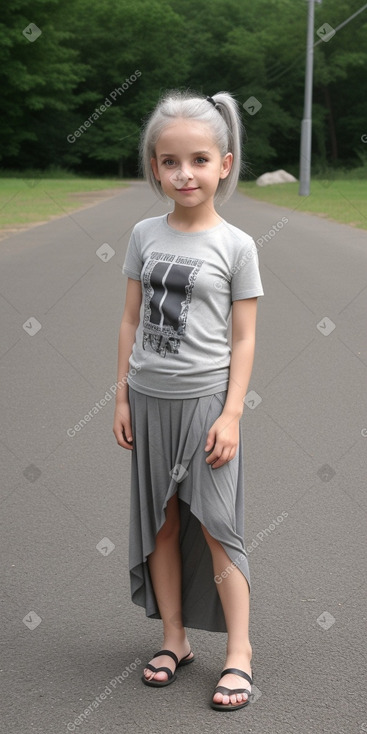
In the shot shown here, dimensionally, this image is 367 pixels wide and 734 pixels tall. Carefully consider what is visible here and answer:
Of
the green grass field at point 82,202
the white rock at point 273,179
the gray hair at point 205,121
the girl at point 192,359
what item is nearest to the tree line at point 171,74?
the white rock at point 273,179

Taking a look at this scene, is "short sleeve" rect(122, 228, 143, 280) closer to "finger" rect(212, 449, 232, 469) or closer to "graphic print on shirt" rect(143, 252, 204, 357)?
"graphic print on shirt" rect(143, 252, 204, 357)

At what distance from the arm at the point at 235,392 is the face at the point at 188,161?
32 cm

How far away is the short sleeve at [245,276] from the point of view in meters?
2.72

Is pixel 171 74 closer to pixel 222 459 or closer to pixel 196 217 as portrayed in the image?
pixel 196 217

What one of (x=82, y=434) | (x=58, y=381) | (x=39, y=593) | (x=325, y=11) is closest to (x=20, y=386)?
(x=58, y=381)

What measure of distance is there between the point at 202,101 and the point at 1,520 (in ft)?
7.57

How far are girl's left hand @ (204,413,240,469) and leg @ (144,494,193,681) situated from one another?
0.24 metres

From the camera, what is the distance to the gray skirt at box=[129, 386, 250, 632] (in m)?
2.77

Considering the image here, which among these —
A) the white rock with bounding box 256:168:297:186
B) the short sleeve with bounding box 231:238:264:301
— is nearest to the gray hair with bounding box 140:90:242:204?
the short sleeve with bounding box 231:238:264:301

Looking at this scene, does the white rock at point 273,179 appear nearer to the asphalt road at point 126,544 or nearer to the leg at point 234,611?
the asphalt road at point 126,544

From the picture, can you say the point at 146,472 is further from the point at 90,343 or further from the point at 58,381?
the point at 90,343

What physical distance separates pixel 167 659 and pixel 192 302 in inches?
42.9

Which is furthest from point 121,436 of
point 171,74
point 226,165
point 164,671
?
point 171,74

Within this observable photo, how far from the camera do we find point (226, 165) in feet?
9.22
